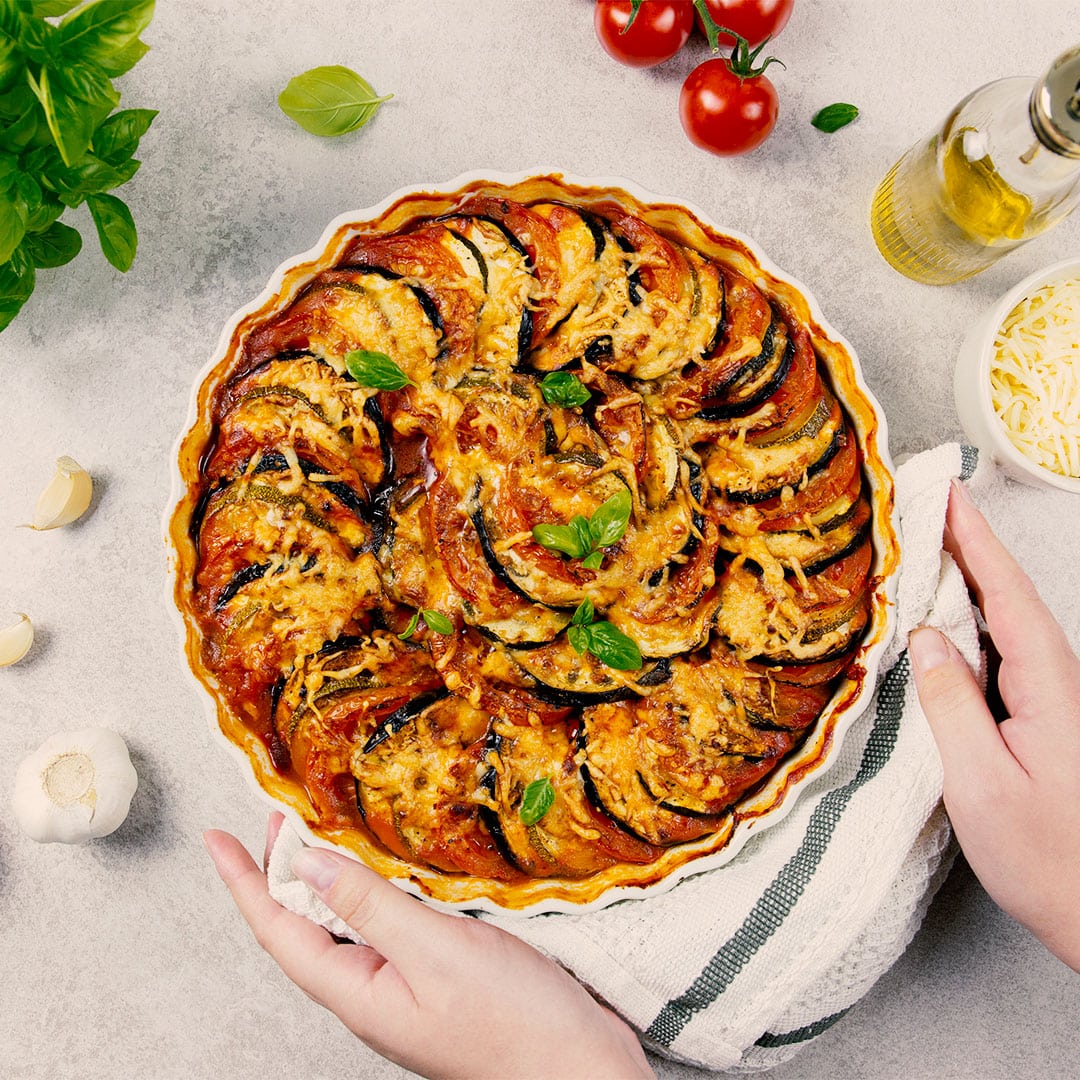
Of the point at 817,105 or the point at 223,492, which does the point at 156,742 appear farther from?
the point at 817,105

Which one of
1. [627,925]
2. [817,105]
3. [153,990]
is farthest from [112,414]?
[817,105]

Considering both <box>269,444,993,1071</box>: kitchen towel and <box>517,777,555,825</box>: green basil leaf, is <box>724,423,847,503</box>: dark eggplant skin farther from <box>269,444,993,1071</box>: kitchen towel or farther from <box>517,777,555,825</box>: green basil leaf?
<box>517,777,555,825</box>: green basil leaf

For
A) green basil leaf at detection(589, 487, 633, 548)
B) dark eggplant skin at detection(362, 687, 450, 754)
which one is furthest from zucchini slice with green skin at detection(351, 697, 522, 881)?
green basil leaf at detection(589, 487, 633, 548)

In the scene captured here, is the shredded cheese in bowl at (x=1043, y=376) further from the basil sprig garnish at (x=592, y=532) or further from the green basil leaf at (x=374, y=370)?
the green basil leaf at (x=374, y=370)

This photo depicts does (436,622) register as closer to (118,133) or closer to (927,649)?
(927,649)

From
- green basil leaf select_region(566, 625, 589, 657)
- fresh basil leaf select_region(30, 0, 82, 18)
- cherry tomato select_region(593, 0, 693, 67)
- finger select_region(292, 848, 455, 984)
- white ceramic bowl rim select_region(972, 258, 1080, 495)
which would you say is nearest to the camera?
fresh basil leaf select_region(30, 0, 82, 18)

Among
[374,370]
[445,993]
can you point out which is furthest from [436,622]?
[445,993]

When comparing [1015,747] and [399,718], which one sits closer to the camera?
[399,718]
